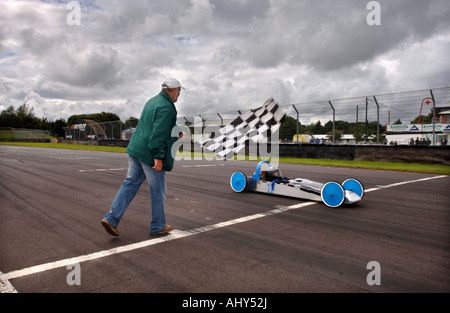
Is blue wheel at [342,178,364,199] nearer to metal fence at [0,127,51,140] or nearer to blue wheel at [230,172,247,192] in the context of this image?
blue wheel at [230,172,247,192]

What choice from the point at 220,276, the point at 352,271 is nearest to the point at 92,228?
the point at 220,276

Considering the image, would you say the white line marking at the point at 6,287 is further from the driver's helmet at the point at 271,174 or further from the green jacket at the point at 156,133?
the driver's helmet at the point at 271,174

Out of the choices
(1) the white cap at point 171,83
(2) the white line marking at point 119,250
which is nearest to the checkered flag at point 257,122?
(2) the white line marking at point 119,250

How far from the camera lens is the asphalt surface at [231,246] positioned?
8.42 feet

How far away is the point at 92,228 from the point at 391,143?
46.1 feet

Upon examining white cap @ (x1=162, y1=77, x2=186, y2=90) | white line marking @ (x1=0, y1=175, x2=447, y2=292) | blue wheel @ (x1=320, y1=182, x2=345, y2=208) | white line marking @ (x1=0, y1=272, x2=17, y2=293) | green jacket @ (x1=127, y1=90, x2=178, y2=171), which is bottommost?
white line marking @ (x1=0, y1=272, x2=17, y2=293)

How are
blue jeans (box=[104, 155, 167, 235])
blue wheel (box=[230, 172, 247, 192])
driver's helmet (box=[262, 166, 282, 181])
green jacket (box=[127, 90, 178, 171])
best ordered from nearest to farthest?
green jacket (box=[127, 90, 178, 171]), blue jeans (box=[104, 155, 167, 235]), driver's helmet (box=[262, 166, 282, 181]), blue wheel (box=[230, 172, 247, 192])

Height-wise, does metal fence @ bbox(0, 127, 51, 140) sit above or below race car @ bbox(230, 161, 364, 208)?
above

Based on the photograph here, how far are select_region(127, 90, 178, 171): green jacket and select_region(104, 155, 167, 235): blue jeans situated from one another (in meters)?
0.13

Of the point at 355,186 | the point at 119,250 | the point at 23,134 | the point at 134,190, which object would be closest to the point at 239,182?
the point at 355,186

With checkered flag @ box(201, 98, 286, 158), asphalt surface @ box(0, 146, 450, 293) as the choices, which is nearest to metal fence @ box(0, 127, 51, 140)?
checkered flag @ box(201, 98, 286, 158)

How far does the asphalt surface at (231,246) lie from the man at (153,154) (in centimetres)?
30

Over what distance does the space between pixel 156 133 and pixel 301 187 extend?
10.9ft

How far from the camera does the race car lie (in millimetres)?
Answer: 5390
